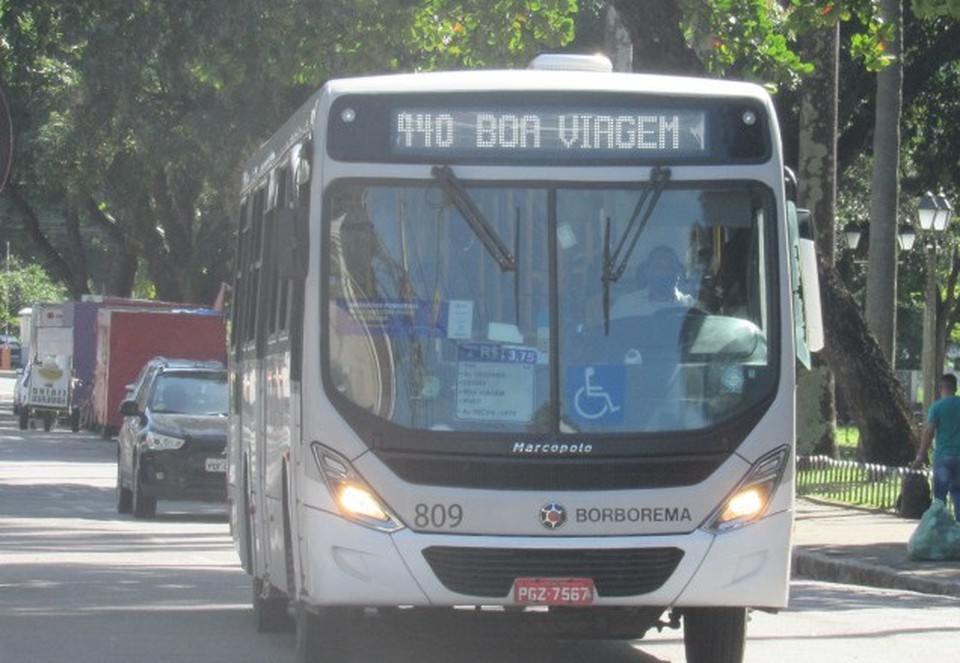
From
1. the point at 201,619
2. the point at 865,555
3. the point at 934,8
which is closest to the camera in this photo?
the point at 201,619

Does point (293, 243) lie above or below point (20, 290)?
below

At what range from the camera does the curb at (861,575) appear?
664 inches

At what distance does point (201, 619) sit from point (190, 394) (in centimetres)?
1120

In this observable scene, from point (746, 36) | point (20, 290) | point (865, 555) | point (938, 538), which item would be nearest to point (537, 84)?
point (938, 538)

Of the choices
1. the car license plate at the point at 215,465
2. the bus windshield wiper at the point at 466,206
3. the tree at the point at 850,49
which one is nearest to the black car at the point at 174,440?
the car license plate at the point at 215,465

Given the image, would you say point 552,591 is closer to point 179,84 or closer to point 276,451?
point 276,451

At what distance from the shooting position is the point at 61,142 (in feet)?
150

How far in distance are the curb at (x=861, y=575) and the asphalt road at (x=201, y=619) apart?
1.34 feet

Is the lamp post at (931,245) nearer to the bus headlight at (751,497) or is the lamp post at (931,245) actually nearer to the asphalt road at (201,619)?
the asphalt road at (201,619)

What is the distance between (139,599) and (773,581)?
252 inches

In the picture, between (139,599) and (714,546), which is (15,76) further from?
(714,546)

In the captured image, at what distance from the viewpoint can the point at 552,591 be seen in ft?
29.5

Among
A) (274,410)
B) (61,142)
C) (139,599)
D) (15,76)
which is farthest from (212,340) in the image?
(274,410)

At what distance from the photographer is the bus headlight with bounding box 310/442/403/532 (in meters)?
8.97
